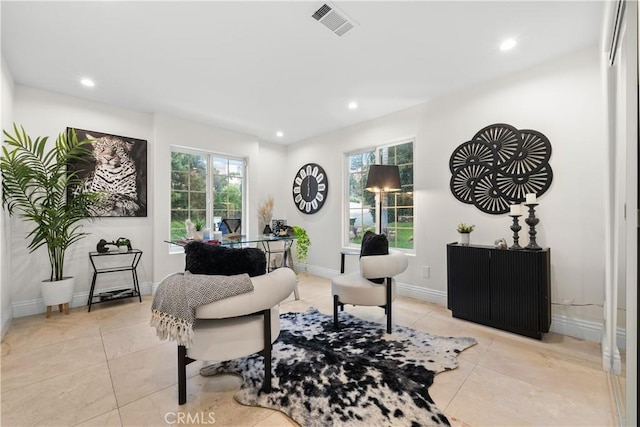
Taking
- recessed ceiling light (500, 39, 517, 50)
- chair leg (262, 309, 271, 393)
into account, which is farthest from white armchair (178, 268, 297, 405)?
recessed ceiling light (500, 39, 517, 50)

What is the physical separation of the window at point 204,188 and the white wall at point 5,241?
1.66 metres

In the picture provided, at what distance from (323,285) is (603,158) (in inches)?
139

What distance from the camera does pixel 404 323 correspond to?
9.18 ft

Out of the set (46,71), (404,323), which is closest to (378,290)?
(404,323)

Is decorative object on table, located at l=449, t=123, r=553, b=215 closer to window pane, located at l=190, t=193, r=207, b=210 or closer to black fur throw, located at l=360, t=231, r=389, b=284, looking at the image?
black fur throw, located at l=360, t=231, r=389, b=284

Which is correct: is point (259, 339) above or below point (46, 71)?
below

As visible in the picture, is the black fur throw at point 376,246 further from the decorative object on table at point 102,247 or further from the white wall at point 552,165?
the decorative object on table at point 102,247

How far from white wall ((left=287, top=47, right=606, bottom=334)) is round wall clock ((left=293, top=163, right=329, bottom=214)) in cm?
142

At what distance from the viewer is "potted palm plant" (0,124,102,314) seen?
275cm

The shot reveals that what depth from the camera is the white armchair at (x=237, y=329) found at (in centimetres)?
153

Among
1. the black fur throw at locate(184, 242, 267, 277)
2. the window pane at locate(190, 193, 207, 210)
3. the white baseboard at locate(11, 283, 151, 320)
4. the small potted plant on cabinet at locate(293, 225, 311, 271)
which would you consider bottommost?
the white baseboard at locate(11, 283, 151, 320)

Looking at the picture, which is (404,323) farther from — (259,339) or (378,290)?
(259,339)

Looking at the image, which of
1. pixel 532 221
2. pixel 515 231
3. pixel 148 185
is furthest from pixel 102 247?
pixel 532 221
